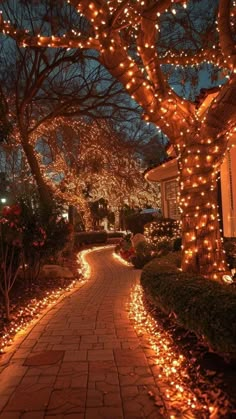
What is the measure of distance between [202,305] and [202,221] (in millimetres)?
2830

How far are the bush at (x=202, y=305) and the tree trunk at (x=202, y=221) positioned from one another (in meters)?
0.63

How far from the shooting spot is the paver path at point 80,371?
397 centimetres

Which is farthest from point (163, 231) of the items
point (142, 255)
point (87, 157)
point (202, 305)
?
point (202, 305)

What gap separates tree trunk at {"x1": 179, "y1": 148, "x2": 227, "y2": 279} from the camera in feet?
23.4

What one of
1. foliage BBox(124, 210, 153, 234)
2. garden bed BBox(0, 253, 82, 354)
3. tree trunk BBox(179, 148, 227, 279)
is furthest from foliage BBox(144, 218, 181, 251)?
tree trunk BBox(179, 148, 227, 279)

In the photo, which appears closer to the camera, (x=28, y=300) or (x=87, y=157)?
(x=28, y=300)

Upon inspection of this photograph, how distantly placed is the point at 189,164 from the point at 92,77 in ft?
34.7

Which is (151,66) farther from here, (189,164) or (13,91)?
(13,91)

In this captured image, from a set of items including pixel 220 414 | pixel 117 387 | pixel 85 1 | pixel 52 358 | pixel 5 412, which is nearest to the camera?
pixel 220 414

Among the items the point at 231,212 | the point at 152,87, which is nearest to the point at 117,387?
the point at 152,87

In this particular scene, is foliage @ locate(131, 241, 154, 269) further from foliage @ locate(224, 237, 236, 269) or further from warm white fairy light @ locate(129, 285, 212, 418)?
warm white fairy light @ locate(129, 285, 212, 418)

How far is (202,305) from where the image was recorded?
177 inches

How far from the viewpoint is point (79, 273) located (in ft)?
45.7

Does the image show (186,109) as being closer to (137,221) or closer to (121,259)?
(121,259)
